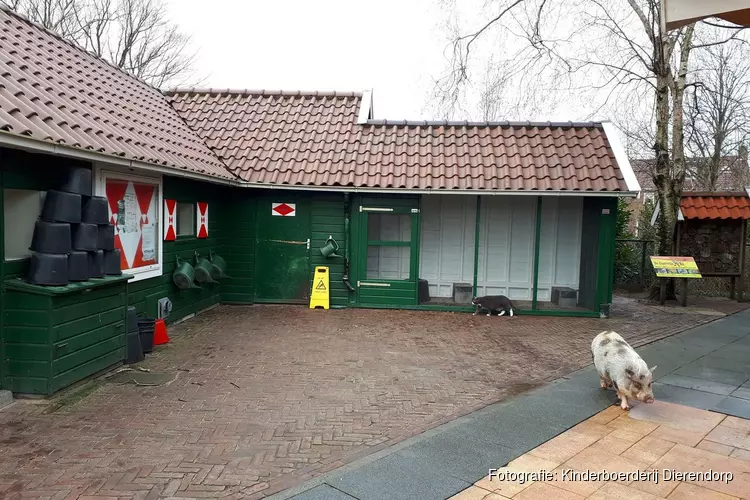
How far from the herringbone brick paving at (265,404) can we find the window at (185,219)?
60.3 inches

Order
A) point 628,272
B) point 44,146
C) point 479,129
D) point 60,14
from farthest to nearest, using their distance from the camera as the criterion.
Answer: point 60,14, point 628,272, point 479,129, point 44,146

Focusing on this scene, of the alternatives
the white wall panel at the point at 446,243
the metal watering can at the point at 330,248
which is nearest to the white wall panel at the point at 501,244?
the white wall panel at the point at 446,243

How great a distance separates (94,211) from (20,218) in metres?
0.66

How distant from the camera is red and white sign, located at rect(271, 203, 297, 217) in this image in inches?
409

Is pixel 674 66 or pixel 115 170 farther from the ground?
pixel 674 66

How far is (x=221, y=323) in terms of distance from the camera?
28.7 feet

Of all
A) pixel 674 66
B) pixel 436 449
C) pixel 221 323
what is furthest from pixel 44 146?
pixel 674 66

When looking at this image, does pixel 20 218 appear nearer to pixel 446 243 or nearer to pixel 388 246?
pixel 388 246

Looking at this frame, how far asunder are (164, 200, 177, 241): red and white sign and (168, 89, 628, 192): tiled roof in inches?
76.3

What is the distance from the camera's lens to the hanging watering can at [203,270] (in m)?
8.80

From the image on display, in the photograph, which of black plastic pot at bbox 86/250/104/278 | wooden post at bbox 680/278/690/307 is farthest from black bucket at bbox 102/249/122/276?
wooden post at bbox 680/278/690/307

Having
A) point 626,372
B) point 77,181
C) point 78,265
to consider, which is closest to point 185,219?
point 77,181

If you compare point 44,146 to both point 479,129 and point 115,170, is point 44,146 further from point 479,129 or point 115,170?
point 479,129

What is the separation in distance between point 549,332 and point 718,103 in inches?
622
